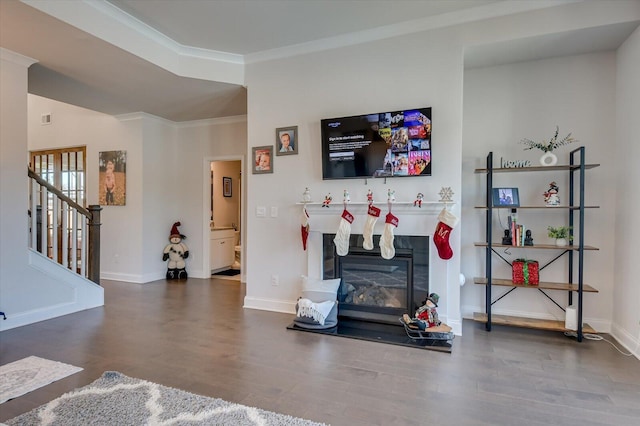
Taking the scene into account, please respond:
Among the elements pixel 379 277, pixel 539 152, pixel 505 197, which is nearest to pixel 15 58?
pixel 379 277

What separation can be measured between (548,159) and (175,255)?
217 inches

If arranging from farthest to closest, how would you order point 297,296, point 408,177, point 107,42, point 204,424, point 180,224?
point 180,224 < point 297,296 < point 408,177 < point 107,42 < point 204,424

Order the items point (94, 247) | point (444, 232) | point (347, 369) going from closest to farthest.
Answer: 1. point (347, 369)
2. point (444, 232)
3. point (94, 247)

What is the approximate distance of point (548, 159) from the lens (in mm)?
3221

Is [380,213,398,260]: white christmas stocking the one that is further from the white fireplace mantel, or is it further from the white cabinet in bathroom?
the white cabinet in bathroom

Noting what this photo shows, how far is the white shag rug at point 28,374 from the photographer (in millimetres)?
2125

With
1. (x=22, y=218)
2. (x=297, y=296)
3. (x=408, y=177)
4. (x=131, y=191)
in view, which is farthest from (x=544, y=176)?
(x=131, y=191)

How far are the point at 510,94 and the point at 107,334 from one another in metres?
4.65

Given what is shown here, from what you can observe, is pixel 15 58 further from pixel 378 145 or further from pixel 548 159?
pixel 548 159

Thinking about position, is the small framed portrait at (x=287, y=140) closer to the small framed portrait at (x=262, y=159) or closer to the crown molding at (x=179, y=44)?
the small framed portrait at (x=262, y=159)

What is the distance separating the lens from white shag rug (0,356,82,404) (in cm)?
212

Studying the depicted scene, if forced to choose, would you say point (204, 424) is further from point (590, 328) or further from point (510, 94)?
point (510, 94)

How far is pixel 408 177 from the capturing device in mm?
3318

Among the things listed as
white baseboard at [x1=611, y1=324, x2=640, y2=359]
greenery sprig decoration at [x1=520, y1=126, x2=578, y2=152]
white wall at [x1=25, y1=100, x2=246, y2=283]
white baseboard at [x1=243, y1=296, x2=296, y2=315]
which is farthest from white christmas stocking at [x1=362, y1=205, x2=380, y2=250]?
white wall at [x1=25, y1=100, x2=246, y2=283]
